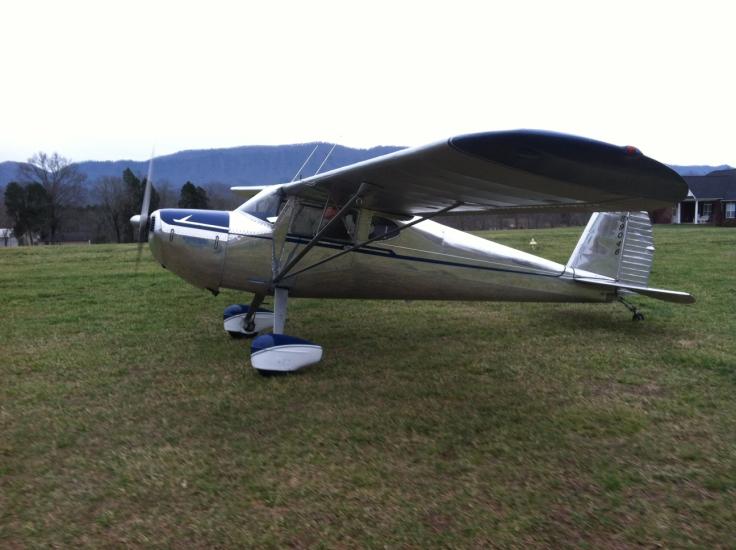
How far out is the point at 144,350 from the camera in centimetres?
611

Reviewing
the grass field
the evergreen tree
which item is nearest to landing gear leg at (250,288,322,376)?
the grass field

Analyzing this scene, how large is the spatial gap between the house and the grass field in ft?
152

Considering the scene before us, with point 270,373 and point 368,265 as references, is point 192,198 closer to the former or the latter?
point 368,265

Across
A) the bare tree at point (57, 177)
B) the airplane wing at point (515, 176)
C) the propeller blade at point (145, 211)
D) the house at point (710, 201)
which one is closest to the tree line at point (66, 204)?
the bare tree at point (57, 177)

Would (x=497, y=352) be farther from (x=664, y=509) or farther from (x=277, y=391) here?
(x=664, y=509)

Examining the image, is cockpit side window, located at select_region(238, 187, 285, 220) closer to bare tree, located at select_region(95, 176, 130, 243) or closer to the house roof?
bare tree, located at select_region(95, 176, 130, 243)

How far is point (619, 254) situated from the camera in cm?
723

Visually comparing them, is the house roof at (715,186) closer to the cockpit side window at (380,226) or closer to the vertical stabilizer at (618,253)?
the vertical stabilizer at (618,253)

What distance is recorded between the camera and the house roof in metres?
46.2

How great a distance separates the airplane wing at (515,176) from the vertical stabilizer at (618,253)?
2.37 m

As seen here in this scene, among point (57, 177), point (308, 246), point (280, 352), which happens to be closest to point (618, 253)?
point (308, 246)

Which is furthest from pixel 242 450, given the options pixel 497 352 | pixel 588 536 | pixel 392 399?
pixel 497 352

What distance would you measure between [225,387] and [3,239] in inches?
2142

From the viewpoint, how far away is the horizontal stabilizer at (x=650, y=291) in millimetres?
6426
